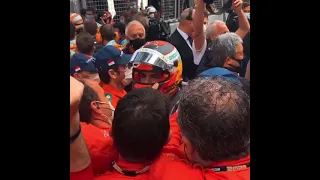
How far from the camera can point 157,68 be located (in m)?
2.43

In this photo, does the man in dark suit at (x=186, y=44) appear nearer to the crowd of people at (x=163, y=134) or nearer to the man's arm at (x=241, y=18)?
the man's arm at (x=241, y=18)

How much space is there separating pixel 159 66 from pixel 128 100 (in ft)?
3.19

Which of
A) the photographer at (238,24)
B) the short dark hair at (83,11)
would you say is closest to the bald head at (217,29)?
the photographer at (238,24)

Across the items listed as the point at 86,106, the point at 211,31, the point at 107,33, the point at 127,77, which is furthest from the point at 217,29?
the point at 86,106

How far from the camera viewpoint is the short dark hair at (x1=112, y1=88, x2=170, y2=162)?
137cm

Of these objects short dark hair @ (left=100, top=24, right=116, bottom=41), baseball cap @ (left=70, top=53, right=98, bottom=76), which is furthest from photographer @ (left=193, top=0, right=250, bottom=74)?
short dark hair @ (left=100, top=24, right=116, bottom=41)

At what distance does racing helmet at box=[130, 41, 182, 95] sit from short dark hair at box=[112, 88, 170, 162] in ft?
3.19

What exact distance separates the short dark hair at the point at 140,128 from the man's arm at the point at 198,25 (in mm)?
1705

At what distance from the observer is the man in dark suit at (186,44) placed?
338 cm
